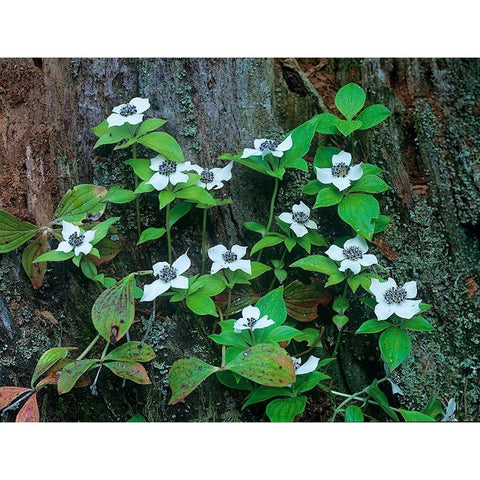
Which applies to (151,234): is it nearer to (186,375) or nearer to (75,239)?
(75,239)

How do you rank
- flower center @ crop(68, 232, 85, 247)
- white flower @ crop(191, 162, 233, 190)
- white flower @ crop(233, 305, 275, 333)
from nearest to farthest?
white flower @ crop(233, 305, 275, 333)
flower center @ crop(68, 232, 85, 247)
white flower @ crop(191, 162, 233, 190)

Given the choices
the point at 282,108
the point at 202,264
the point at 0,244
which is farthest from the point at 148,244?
the point at 282,108

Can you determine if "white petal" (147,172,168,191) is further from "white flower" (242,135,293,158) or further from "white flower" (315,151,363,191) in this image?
"white flower" (315,151,363,191)

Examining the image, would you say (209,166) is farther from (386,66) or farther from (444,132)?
(444,132)

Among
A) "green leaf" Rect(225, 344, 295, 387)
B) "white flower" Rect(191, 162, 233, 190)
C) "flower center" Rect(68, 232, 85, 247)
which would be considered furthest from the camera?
"white flower" Rect(191, 162, 233, 190)

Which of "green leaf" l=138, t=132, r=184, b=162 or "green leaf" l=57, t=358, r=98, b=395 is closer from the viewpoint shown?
"green leaf" l=57, t=358, r=98, b=395

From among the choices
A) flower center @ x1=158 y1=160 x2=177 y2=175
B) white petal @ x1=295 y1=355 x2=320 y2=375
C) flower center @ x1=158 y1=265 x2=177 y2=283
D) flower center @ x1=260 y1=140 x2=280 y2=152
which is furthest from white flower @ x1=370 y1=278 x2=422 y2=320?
flower center @ x1=158 y1=160 x2=177 y2=175
